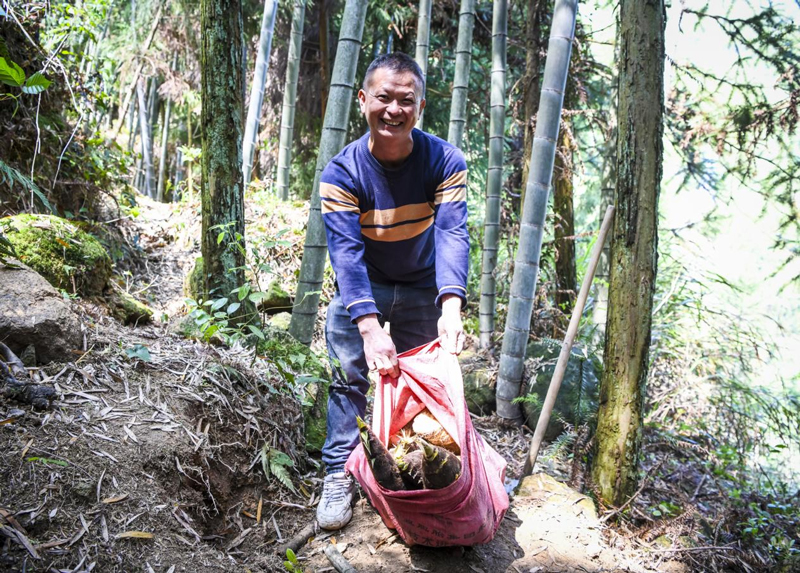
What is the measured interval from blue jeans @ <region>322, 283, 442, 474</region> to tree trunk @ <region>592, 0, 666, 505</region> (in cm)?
99

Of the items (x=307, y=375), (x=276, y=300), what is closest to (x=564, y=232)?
(x=276, y=300)

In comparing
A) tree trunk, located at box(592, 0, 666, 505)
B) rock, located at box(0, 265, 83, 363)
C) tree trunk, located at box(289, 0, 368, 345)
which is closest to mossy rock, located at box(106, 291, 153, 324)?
rock, located at box(0, 265, 83, 363)

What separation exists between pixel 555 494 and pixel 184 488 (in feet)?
5.86

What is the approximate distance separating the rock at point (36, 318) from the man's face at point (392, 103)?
1.63m

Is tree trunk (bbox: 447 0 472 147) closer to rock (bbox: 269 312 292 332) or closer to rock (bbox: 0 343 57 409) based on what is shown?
rock (bbox: 269 312 292 332)

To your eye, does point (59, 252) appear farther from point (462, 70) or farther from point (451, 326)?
point (462, 70)

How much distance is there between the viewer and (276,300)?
197 inches

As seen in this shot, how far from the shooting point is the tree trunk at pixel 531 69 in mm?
5582

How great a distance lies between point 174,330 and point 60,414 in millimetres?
1353

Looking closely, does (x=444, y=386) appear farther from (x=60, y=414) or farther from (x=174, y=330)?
(x=174, y=330)

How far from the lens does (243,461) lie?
2.44m

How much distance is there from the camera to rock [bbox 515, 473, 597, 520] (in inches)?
102

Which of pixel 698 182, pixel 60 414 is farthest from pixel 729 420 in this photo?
pixel 60 414

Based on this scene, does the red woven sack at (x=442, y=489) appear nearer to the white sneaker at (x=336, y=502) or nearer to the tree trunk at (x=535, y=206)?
the white sneaker at (x=336, y=502)
